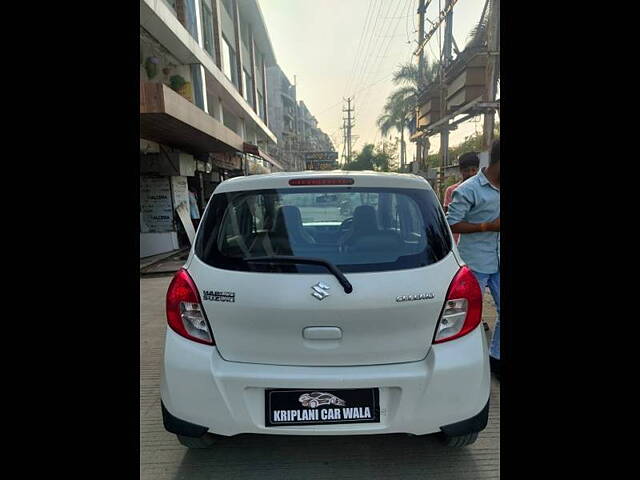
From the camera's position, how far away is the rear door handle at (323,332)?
1.67 meters

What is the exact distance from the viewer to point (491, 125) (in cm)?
982

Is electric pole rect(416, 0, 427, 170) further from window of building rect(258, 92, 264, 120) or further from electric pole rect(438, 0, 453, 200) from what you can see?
window of building rect(258, 92, 264, 120)

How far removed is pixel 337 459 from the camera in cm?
206

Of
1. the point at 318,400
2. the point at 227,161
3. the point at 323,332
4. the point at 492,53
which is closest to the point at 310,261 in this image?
the point at 323,332

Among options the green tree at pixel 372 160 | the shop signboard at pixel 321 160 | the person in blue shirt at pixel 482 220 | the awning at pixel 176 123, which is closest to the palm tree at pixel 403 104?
the green tree at pixel 372 160

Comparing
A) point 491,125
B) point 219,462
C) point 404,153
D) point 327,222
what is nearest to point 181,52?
point 491,125

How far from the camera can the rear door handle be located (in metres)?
1.67

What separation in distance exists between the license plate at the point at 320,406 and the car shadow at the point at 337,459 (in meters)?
0.50

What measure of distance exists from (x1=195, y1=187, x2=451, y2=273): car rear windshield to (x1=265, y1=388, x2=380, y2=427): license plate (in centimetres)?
57

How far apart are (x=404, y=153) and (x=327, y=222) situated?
33700 mm

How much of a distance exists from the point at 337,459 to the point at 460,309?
1.11 meters

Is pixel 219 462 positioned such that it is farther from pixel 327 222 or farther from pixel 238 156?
pixel 238 156

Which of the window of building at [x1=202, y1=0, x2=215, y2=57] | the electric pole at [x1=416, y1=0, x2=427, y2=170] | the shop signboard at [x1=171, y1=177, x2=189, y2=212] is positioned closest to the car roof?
the shop signboard at [x1=171, y1=177, x2=189, y2=212]
